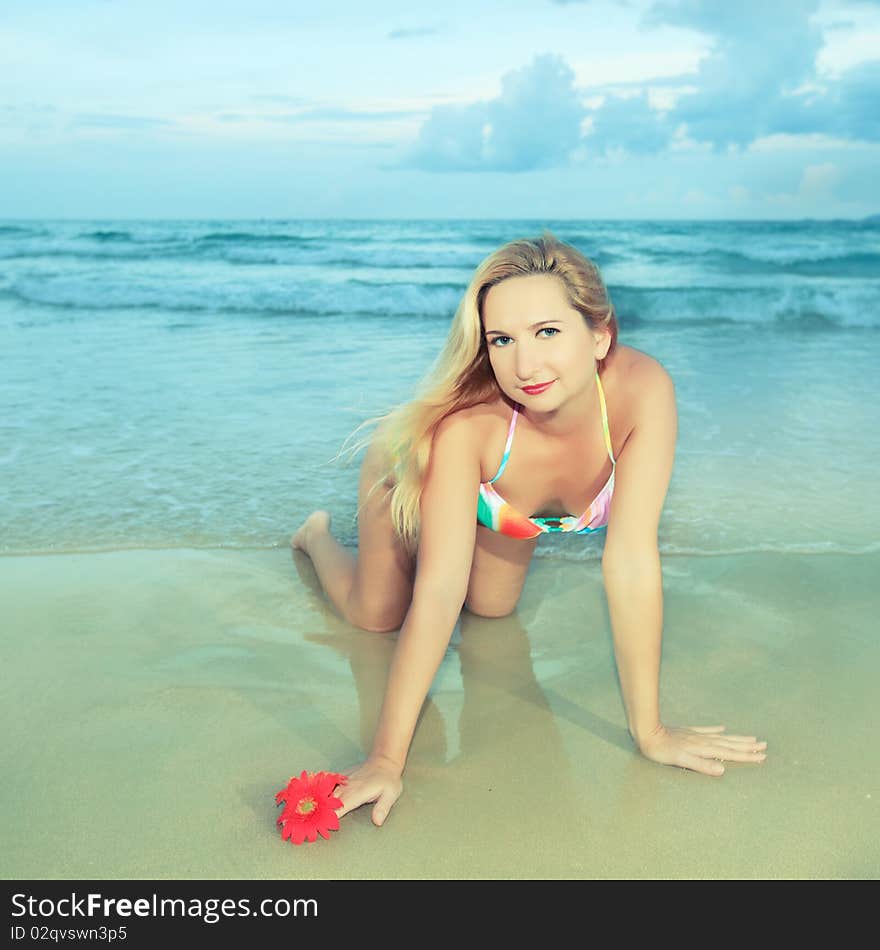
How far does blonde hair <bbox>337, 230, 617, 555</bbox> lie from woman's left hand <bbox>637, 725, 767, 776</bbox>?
3.15 ft

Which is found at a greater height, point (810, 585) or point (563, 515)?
point (563, 515)

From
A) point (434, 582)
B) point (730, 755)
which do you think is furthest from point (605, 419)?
point (730, 755)

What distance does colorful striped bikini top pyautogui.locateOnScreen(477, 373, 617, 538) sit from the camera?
3096mm

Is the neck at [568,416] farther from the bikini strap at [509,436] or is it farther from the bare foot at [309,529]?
the bare foot at [309,529]

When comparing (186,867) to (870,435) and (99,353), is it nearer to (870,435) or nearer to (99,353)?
(870,435)

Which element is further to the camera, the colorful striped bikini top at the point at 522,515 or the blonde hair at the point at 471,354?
the colorful striped bikini top at the point at 522,515

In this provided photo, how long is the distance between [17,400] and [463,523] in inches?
216

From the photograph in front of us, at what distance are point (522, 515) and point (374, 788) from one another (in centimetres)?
109

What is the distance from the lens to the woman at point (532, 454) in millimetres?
2648

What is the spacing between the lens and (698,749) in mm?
2723

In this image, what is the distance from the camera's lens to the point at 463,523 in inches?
108

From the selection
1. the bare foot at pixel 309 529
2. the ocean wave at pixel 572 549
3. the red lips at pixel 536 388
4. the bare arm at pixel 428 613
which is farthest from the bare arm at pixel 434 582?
the ocean wave at pixel 572 549

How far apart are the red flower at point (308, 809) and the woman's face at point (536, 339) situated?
1174 millimetres

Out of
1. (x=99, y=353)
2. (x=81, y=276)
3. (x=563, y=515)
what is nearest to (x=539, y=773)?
(x=563, y=515)
